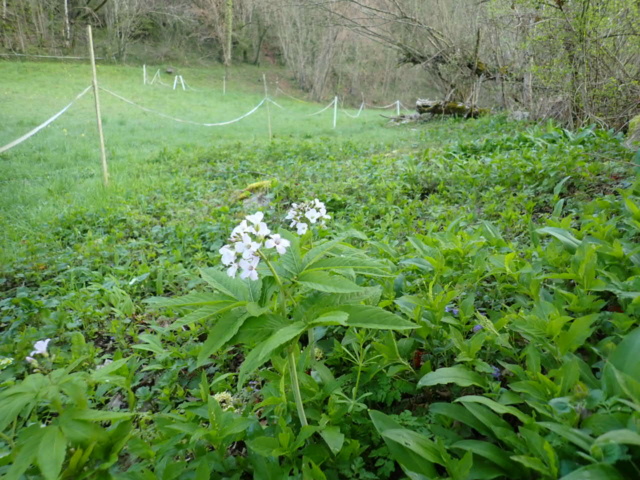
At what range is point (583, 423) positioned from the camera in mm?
1101

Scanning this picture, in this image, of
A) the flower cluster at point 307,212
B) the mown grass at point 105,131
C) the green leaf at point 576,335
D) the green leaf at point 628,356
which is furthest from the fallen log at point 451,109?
the green leaf at point 628,356

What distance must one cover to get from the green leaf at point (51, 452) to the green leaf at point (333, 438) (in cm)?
73

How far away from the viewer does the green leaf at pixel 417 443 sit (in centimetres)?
117

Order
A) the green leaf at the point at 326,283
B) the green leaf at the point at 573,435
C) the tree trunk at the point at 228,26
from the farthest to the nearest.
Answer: the tree trunk at the point at 228,26 < the green leaf at the point at 326,283 < the green leaf at the point at 573,435

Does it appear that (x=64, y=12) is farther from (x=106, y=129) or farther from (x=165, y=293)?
(x=165, y=293)

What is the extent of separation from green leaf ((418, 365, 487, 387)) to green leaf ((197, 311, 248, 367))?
2.08ft

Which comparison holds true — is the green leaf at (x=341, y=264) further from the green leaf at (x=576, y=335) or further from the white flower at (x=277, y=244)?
the green leaf at (x=576, y=335)

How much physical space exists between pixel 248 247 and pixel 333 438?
0.66m

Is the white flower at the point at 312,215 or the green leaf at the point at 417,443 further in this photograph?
the white flower at the point at 312,215

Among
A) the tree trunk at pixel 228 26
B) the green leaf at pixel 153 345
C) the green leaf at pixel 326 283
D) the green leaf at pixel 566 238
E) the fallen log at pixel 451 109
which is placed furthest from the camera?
the tree trunk at pixel 228 26

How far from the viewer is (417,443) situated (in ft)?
3.97

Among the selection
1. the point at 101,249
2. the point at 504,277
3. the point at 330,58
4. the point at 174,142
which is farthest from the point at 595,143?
the point at 330,58

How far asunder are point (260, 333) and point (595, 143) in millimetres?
4380

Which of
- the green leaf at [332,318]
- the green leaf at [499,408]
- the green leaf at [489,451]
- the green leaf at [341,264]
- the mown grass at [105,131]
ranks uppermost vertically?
the green leaf at [341,264]
